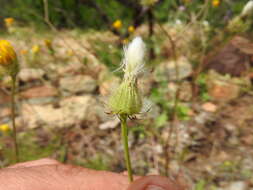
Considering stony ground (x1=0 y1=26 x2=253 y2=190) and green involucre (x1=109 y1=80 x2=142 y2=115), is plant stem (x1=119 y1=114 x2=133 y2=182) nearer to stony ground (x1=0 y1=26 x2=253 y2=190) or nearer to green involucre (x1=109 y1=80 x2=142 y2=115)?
green involucre (x1=109 y1=80 x2=142 y2=115)

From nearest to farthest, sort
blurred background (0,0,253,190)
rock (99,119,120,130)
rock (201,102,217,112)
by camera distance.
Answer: blurred background (0,0,253,190) < rock (99,119,120,130) < rock (201,102,217,112)

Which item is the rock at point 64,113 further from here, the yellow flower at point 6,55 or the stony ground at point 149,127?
the yellow flower at point 6,55

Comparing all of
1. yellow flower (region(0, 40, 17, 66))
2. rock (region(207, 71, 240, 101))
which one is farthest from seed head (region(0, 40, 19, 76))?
rock (region(207, 71, 240, 101))

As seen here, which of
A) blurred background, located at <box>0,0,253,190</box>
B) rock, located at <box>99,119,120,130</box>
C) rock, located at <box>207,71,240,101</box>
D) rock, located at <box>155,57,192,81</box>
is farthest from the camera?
rock, located at <box>155,57,192,81</box>

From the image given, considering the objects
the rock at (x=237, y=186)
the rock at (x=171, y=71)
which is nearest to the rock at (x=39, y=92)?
the rock at (x=171, y=71)

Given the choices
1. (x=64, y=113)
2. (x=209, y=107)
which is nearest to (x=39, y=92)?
(x=64, y=113)


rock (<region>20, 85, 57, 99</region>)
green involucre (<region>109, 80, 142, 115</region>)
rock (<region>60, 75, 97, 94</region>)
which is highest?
green involucre (<region>109, 80, 142, 115</region>)

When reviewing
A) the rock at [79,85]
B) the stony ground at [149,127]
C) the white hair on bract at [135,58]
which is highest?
the white hair on bract at [135,58]

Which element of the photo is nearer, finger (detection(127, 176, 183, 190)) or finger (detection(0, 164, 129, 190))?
finger (detection(127, 176, 183, 190))
